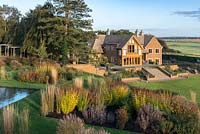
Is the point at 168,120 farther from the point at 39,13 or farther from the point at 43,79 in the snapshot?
the point at 39,13

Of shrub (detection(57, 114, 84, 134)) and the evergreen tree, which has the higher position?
the evergreen tree

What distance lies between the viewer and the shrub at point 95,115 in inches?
501

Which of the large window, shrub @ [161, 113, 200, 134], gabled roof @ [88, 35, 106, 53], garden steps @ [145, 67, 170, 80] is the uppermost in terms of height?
gabled roof @ [88, 35, 106, 53]

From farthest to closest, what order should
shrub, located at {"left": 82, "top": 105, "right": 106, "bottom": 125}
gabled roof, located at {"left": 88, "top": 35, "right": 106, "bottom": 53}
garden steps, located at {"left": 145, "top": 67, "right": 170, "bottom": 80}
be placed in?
1. gabled roof, located at {"left": 88, "top": 35, "right": 106, "bottom": 53}
2. garden steps, located at {"left": 145, "top": 67, "right": 170, "bottom": 80}
3. shrub, located at {"left": 82, "top": 105, "right": 106, "bottom": 125}

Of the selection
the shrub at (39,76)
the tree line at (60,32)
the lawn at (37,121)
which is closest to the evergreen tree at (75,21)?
the tree line at (60,32)

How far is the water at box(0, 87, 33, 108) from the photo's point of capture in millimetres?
17266

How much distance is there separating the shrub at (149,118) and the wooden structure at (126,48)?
3839 centimetres

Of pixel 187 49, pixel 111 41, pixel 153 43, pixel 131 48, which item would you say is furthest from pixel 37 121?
pixel 187 49

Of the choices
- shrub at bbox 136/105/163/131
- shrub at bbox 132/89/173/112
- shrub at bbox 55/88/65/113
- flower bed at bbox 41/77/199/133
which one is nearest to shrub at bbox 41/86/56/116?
flower bed at bbox 41/77/199/133

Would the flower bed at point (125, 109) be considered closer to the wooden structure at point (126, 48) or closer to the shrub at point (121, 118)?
the shrub at point (121, 118)

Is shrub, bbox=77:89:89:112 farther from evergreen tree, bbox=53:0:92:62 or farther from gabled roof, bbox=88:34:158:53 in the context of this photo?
gabled roof, bbox=88:34:158:53

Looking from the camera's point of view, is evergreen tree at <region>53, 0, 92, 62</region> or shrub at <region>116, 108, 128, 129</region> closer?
shrub at <region>116, 108, 128, 129</region>

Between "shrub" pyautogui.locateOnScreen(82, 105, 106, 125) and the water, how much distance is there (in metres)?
5.19

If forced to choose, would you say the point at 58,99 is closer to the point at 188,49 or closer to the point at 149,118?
the point at 149,118
